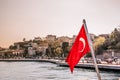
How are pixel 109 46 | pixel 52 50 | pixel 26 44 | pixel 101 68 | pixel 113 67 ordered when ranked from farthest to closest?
pixel 26 44 → pixel 52 50 → pixel 109 46 → pixel 101 68 → pixel 113 67

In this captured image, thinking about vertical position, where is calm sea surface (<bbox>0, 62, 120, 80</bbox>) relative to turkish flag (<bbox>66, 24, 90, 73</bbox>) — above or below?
below

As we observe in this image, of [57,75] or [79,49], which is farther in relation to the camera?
[57,75]

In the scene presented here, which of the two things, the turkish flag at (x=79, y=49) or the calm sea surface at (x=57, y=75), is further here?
the calm sea surface at (x=57, y=75)

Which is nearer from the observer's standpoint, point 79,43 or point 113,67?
point 79,43

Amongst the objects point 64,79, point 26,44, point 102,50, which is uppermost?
point 26,44

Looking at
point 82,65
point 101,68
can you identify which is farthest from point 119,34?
point 101,68

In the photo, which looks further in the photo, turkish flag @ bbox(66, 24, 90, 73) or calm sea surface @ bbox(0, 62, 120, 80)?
calm sea surface @ bbox(0, 62, 120, 80)

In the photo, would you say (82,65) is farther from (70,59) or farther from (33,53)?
(33,53)

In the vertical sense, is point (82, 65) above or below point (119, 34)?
below

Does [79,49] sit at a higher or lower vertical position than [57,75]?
higher

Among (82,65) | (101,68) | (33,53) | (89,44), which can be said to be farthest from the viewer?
(33,53)

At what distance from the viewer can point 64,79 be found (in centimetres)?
1520

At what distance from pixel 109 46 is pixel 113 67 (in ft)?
41.9

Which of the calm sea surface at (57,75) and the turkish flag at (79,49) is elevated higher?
the turkish flag at (79,49)
